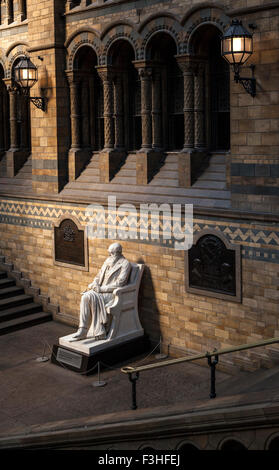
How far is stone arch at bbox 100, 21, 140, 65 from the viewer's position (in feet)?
40.0

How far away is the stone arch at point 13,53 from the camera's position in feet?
48.9

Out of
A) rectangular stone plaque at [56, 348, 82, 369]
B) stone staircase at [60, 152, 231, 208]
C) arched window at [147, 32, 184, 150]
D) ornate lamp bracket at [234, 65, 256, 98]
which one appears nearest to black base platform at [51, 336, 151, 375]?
rectangular stone plaque at [56, 348, 82, 369]

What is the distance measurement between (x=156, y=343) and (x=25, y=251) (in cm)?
467

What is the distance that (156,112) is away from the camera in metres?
12.4

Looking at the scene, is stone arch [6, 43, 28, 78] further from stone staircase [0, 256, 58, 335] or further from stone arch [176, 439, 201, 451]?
stone arch [176, 439, 201, 451]

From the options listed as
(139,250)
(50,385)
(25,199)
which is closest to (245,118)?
(139,250)

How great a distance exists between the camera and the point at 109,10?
12602mm

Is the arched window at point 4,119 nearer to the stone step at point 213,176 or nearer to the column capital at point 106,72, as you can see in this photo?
the column capital at point 106,72

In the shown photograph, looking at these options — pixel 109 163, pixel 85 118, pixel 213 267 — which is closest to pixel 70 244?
pixel 109 163

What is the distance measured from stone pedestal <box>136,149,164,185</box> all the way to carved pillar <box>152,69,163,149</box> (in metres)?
0.21

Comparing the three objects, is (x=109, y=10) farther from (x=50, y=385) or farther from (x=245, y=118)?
(x=50, y=385)

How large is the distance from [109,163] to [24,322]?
405cm

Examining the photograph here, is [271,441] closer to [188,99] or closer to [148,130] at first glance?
[188,99]

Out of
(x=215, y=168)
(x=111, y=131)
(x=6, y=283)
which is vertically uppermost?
(x=111, y=131)
